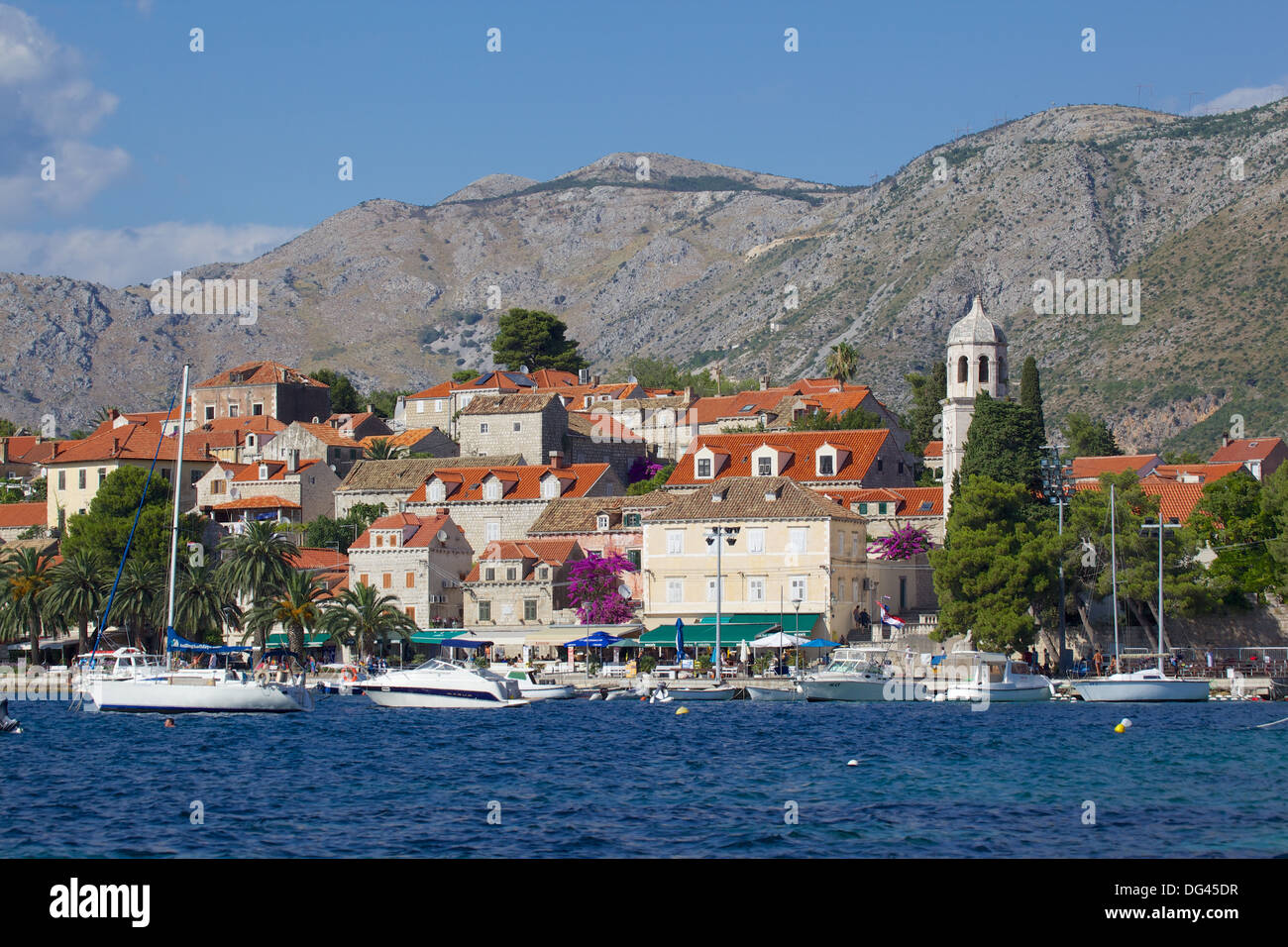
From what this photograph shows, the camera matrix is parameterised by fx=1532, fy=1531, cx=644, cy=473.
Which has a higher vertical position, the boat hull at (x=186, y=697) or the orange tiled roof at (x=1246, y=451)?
the orange tiled roof at (x=1246, y=451)

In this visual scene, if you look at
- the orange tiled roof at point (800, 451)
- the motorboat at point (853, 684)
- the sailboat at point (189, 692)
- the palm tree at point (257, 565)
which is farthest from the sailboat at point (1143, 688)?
the palm tree at point (257, 565)

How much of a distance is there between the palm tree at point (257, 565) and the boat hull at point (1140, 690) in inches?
1672

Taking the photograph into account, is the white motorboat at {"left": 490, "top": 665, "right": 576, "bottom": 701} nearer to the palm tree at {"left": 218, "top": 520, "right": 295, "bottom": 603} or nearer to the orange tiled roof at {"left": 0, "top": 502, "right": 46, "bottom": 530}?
the palm tree at {"left": 218, "top": 520, "right": 295, "bottom": 603}

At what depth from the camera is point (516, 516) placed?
95.2m

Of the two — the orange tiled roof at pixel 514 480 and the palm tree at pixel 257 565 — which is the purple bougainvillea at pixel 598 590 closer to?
the orange tiled roof at pixel 514 480

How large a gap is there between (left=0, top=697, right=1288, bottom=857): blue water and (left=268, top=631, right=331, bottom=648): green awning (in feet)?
85.9

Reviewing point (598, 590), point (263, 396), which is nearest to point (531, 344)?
point (263, 396)

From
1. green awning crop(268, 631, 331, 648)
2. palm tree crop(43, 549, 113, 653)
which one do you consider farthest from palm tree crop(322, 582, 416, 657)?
palm tree crop(43, 549, 113, 653)

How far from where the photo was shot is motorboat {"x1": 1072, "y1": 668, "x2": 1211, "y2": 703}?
62062 millimetres

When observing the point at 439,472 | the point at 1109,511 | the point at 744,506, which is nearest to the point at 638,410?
the point at 439,472

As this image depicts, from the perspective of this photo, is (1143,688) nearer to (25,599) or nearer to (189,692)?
(189,692)

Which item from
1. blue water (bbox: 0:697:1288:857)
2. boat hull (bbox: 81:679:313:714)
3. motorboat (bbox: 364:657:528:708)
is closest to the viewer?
blue water (bbox: 0:697:1288:857)

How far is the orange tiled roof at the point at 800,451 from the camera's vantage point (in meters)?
91.6

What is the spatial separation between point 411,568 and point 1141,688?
42.9 meters
